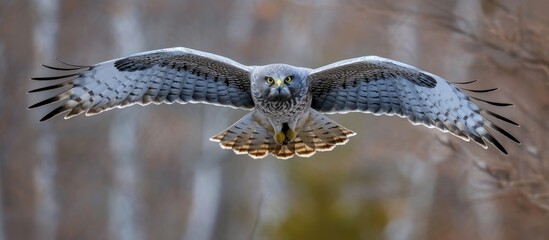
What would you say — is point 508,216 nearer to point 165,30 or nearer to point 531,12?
point 531,12

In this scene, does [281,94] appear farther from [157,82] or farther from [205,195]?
[205,195]

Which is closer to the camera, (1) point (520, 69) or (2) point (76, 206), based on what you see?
(1) point (520, 69)

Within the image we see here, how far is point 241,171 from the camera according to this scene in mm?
23594

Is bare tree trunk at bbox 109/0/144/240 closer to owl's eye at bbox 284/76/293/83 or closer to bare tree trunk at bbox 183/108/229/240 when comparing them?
bare tree trunk at bbox 183/108/229/240

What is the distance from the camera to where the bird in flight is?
27.7 feet

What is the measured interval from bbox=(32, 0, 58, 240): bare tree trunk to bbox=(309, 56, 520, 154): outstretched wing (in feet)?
32.3

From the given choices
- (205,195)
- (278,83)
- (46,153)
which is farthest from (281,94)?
(205,195)

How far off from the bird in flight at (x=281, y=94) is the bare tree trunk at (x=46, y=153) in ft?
31.1

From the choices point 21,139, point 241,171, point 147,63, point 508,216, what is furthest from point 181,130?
point 147,63

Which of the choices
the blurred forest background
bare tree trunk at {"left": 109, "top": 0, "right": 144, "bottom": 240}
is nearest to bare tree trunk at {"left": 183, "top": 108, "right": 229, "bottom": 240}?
the blurred forest background

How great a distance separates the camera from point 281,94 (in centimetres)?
828

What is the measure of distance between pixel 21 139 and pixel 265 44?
431 cm

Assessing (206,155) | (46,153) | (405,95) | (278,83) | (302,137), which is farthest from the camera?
(206,155)

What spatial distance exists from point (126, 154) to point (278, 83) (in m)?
11.5
